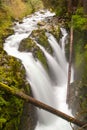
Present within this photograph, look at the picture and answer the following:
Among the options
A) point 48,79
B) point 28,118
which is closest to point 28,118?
point 28,118

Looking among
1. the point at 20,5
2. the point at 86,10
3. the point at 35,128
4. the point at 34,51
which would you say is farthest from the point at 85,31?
the point at 20,5

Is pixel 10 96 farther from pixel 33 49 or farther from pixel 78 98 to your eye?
pixel 33 49

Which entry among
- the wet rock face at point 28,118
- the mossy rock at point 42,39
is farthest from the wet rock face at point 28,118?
the mossy rock at point 42,39

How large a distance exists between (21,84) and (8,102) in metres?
1.32

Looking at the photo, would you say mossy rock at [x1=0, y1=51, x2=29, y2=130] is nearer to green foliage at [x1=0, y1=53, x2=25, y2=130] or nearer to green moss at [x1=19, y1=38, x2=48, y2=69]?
green foliage at [x1=0, y1=53, x2=25, y2=130]

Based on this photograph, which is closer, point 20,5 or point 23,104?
point 23,104

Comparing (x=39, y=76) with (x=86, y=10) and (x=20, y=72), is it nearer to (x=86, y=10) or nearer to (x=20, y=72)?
(x=20, y=72)

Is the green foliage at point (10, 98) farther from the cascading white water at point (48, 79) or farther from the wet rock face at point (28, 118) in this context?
the cascading white water at point (48, 79)

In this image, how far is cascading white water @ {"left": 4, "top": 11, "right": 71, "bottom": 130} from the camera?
10.1 metres

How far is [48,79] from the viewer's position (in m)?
11.8

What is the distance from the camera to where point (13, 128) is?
311 inches

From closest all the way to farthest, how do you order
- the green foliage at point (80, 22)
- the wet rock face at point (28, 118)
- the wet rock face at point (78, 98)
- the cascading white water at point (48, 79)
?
the wet rock face at point (28, 118)
the wet rock face at point (78, 98)
the cascading white water at point (48, 79)
the green foliage at point (80, 22)

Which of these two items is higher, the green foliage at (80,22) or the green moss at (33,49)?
the green foliage at (80,22)

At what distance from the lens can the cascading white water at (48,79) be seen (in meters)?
10.1
